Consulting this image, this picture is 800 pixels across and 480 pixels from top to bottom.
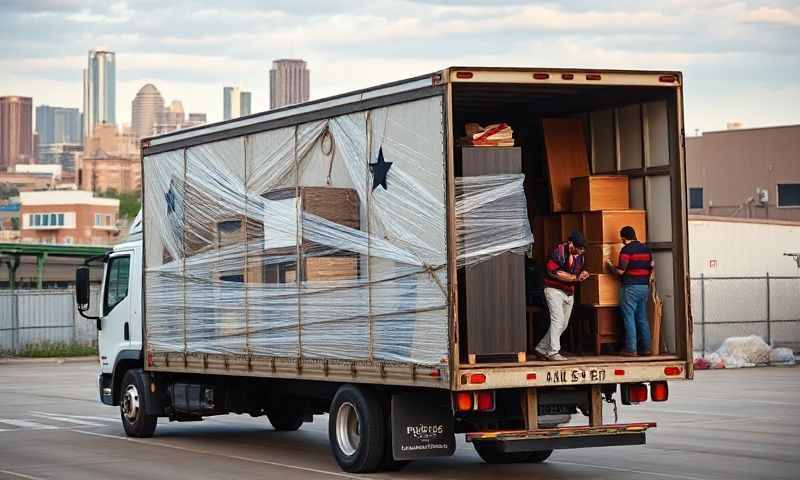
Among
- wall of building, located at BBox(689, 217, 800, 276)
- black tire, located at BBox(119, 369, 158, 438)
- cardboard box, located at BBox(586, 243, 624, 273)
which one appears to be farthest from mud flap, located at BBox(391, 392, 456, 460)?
Answer: wall of building, located at BBox(689, 217, 800, 276)

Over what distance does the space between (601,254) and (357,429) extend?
10.1 ft

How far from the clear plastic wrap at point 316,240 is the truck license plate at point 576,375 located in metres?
1.17

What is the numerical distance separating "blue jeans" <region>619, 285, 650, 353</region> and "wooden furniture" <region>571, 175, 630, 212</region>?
922 mm

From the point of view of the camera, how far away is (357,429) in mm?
14016

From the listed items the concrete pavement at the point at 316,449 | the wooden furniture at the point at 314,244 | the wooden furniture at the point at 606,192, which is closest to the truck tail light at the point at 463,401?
the concrete pavement at the point at 316,449

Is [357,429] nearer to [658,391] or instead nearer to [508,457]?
[508,457]

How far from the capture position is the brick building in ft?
554

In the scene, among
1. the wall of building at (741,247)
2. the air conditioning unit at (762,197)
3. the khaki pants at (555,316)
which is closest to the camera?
the khaki pants at (555,316)

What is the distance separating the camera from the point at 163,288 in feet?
58.9

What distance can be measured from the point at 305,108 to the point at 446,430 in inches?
149

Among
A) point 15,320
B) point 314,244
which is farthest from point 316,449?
point 15,320

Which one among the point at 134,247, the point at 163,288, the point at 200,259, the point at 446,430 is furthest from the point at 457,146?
the point at 134,247

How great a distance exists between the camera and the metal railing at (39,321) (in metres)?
45.2

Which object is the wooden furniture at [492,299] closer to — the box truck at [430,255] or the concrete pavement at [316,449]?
the box truck at [430,255]
